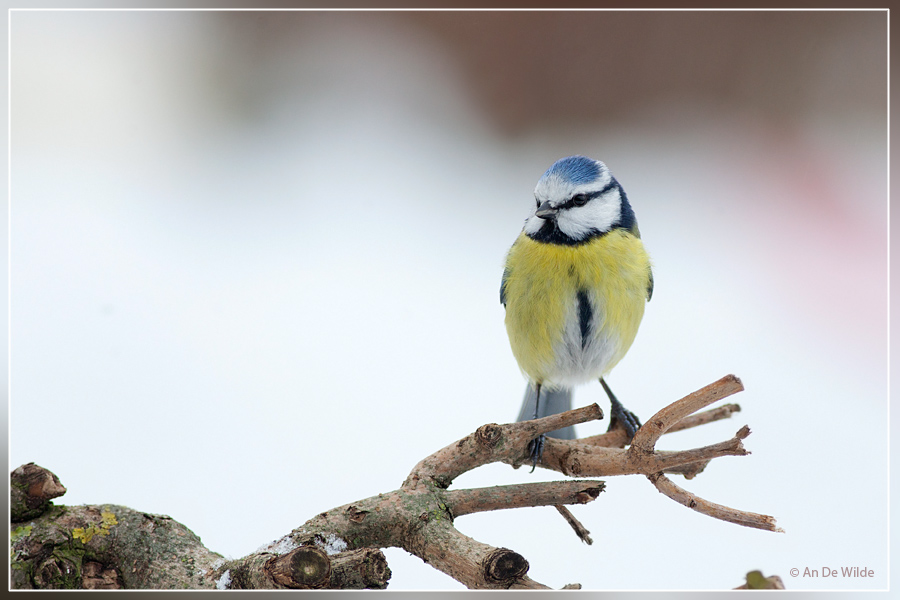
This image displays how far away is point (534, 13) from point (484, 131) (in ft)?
1.08

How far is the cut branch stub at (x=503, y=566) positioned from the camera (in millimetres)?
805

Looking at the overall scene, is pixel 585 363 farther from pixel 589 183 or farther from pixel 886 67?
pixel 886 67

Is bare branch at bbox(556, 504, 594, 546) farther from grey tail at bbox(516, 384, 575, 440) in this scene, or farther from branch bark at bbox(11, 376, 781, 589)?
grey tail at bbox(516, 384, 575, 440)

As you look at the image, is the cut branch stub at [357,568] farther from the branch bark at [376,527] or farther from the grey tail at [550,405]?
the grey tail at [550,405]

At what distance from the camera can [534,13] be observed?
43.1 inches

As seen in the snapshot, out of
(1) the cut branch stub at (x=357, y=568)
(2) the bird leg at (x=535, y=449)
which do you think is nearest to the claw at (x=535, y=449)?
(2) the bird leg at (x=535, y=449)

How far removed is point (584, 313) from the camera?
38.8 inches

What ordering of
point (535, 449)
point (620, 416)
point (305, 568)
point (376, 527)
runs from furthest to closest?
point (620, 416) < point (535, 449) < point (376, 527) < point (305, 568)

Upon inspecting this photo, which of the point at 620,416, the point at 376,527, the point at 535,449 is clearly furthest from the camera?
the point at 620,416

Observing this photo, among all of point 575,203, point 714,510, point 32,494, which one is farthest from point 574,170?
point 32,494

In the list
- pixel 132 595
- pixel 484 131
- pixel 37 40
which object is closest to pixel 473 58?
pixel 484 131

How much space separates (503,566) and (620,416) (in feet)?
1.39

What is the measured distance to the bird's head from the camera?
938mm

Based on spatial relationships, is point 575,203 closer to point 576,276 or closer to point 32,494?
point 576,276
